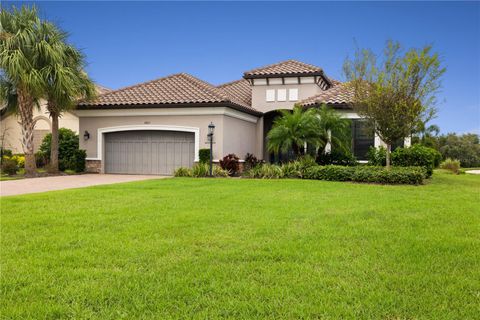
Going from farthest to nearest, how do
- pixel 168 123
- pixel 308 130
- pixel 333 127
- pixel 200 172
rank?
pixel 168 123, pixel 333 127, pixel 200 172, pixel 308 130

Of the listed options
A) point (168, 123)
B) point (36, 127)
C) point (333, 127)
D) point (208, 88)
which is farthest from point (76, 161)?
point (333, 127)

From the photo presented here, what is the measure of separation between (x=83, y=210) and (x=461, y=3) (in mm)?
15349

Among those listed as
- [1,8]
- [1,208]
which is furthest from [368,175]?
[1,8]

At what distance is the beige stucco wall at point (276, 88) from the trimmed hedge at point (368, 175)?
8079mm

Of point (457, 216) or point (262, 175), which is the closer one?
point (457, 216)

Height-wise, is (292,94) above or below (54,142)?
above

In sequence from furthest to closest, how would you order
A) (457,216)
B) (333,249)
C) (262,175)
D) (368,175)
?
(262,175) < (368,175) < (457,216) < (333,249)

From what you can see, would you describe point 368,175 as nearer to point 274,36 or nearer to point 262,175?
point 262,175

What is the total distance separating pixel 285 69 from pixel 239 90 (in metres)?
4.24

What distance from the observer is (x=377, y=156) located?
64.0ft

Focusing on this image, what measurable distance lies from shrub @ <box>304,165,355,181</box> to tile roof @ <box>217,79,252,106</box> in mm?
9822

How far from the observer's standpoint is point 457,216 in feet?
26.3

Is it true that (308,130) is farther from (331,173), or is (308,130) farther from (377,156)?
(377,156)

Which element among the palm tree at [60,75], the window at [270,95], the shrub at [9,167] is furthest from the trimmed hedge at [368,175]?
the shrub at [9,167]
